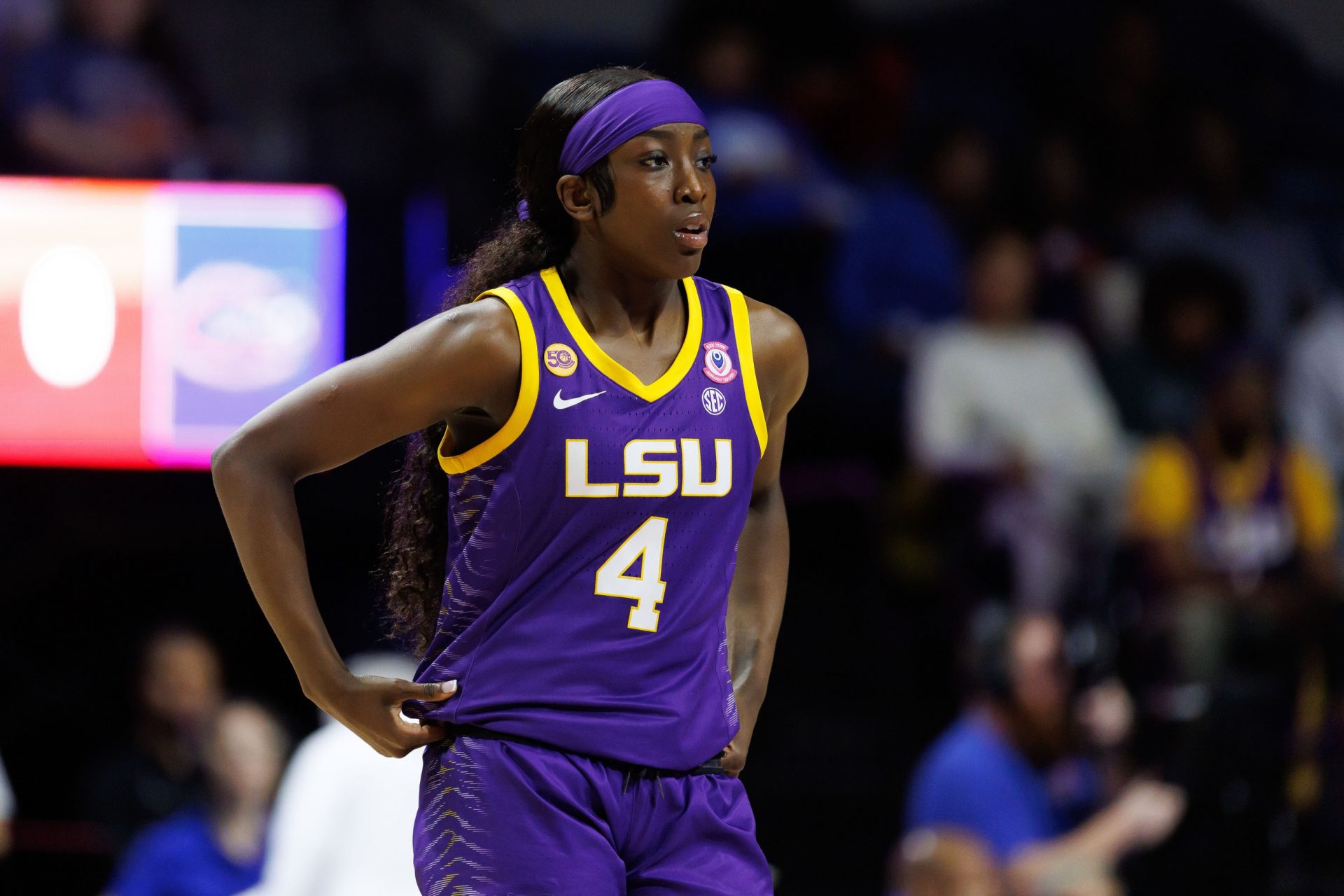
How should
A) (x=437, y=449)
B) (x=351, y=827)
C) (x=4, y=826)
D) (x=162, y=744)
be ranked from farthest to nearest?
(x=162, y=744), (x=4, y=826), (x=351, y=827), (x=437, y=449)

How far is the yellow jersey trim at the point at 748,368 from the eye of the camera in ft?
8.77

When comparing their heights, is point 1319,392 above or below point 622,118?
below

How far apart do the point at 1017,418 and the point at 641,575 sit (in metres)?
4.80

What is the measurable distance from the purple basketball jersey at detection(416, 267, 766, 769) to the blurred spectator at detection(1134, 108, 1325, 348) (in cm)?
597

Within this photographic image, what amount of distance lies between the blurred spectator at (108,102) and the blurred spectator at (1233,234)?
4288mm

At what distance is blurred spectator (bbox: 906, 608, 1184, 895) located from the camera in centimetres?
571

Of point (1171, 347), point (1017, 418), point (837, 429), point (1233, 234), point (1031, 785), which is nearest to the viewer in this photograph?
point (1031, 785)

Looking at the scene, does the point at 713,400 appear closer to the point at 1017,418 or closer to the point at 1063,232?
the point at 1017,418

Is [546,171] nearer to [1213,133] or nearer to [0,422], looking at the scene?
[0,422]

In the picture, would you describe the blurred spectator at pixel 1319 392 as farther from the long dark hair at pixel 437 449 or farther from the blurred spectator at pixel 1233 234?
the long dark hair at pixel 437 449

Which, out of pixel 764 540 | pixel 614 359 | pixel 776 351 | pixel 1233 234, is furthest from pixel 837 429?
pixel 614 359

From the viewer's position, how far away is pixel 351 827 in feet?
12.5

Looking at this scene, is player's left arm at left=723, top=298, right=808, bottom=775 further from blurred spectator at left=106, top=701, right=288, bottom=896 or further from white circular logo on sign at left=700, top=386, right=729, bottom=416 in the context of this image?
blurred spectator at left=106, top=701, right=288, bottom=896

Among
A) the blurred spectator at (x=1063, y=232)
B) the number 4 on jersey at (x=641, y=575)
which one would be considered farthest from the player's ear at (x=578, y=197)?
the blurred spectator at (x=1063, y=232)
